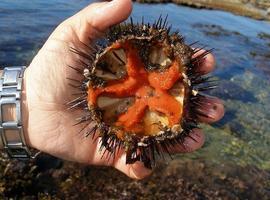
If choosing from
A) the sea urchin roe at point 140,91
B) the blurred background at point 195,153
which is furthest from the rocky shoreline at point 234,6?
the sea urchin roe at point 140,91

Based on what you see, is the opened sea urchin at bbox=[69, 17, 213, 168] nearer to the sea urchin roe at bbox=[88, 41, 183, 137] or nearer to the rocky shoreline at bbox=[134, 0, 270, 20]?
the sea urchin roe at bbox=[88, 41, 183, 137]

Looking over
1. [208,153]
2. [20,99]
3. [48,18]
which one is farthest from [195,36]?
[20,99]

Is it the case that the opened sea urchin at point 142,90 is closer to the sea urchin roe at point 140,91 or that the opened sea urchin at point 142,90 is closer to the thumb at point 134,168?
the sea urchin roe at point 140,91

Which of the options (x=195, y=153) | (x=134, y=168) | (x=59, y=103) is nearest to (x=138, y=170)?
(x=134, y=168)

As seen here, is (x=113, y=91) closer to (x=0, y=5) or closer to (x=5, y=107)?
(x=5, y=107)

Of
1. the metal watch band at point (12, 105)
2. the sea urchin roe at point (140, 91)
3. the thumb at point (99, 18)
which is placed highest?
the thumb at point (99, 18)

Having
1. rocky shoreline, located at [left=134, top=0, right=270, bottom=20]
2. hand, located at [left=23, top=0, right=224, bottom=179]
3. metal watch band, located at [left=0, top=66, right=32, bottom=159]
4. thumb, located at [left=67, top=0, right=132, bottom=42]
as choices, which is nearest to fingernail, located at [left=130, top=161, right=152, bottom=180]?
hand, located at [left=23, top=0, right=224, bottom=179]
